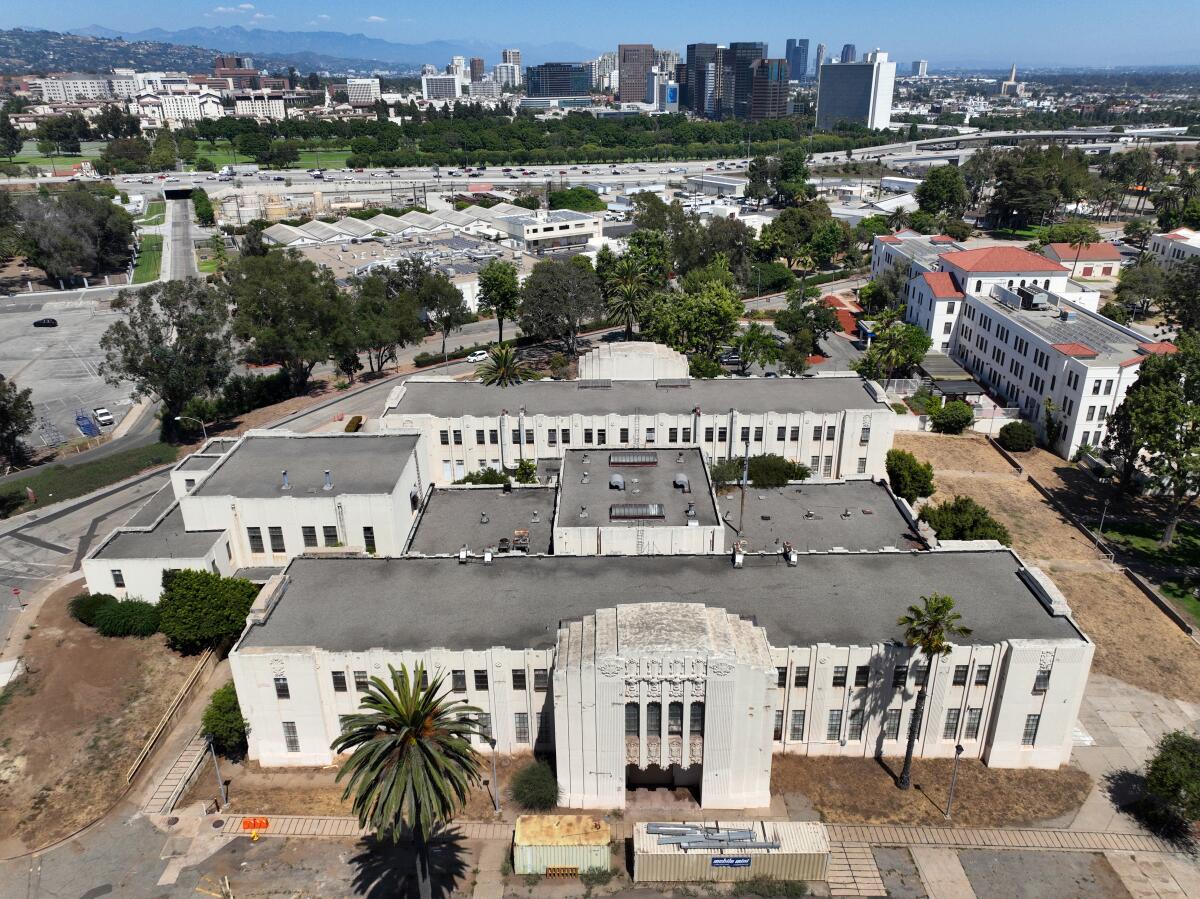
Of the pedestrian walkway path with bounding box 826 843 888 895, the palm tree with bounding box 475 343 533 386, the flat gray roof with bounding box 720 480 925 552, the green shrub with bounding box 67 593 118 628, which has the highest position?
the palm tree with bounding box 475 343 533 386

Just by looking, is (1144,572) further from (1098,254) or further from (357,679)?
(1098,254)

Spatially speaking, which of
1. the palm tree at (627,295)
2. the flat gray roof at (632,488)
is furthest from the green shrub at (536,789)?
the palm tree at (627,295)

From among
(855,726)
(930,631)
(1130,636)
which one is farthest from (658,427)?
(1130,636)

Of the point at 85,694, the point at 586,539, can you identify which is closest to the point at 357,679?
the point at 586,539

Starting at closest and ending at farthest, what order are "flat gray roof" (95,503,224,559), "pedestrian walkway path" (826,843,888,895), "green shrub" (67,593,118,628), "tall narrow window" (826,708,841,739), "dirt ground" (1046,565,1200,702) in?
1. "pedestrian walkway path" (826,843,888,895)
2. "tall narrow window" (826,708,841,739)
3. "dirt ground" (1046,565,1200,702)
4. "green shrub" (67,593,118,628)
5. "flat gray roof" (95,503,224,559)

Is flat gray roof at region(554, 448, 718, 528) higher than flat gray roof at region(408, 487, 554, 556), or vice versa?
flat gray roof at region(554, 448, 718, 528)

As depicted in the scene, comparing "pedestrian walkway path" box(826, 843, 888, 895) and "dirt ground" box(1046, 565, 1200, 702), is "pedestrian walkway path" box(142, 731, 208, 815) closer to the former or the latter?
"pedestrian walkway path" box(826, 843, 888, 895)

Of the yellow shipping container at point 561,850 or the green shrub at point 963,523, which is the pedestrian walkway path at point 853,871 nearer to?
the yellow shipping container at point 561,850

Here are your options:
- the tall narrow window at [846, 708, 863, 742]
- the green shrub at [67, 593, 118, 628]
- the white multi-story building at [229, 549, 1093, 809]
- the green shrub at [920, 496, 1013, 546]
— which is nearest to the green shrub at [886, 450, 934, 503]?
the green shrub at [920, 496, 1013, 546]
